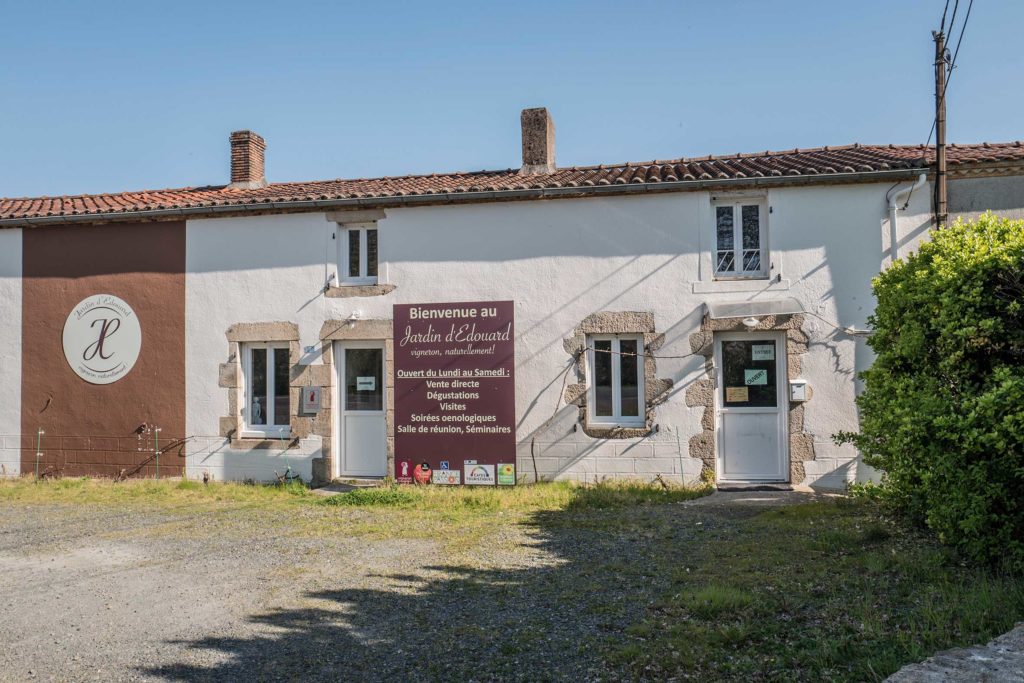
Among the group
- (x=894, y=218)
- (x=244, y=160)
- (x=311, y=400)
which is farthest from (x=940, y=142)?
(x=244, y=160)

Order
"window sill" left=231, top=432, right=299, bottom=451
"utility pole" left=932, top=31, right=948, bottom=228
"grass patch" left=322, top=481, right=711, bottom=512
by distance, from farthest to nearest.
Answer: "window sill" left=231, top=432, right=299, bottom=451 → "utility pole" left=932, top=31, right=948, bottom=228 → "grass patch" left=322, top=481, right=711, bottom=512

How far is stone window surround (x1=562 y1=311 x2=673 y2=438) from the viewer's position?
9750 millimetres

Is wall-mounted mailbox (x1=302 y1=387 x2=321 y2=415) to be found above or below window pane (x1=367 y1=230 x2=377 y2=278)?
below

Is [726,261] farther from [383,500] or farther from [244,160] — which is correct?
[244,160]

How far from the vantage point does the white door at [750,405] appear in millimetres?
9602

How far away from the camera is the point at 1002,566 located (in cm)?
493

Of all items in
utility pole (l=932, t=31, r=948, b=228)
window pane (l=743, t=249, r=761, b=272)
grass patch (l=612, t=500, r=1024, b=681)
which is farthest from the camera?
window pane (l=743, t=249, r=761, b=272)

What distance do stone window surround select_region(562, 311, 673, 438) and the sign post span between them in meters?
0.83

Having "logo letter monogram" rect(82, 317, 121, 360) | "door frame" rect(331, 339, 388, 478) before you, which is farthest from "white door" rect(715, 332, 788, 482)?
"logo letter monogram" rect(82, 317, 121, 360)

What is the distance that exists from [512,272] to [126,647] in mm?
6643

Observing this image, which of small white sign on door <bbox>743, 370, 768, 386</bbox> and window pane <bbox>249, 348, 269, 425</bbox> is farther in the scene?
window pane <bbox>249, 348, 269, 425</bbox>

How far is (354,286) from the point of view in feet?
34.8

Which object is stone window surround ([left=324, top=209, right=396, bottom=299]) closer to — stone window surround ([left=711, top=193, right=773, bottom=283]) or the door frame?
the door frame

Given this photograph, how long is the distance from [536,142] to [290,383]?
4906 millimetres
